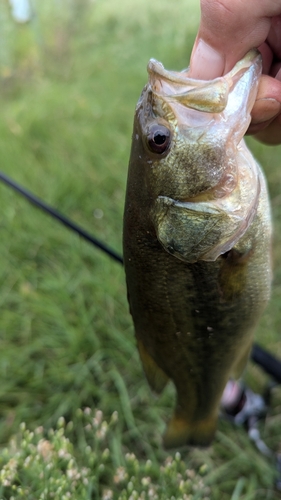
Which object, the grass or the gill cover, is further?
the grass

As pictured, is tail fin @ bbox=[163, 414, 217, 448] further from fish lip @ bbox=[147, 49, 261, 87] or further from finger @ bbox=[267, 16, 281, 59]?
finger @ bbox=[267, 16, 281, 59]

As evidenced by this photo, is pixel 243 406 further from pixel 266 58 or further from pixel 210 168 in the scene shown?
pixel 266 58

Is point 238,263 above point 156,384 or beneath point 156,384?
above

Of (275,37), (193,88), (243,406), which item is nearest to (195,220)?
(193,88)

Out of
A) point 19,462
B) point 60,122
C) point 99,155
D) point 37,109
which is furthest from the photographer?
point 37,109

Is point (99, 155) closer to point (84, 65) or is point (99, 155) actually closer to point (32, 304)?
point (32, 304)

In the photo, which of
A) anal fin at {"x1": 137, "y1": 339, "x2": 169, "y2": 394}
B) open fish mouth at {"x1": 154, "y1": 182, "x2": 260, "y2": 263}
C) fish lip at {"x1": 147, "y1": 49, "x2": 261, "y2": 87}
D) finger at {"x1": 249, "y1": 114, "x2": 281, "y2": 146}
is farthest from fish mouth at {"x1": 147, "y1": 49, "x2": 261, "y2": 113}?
anal fin at {"x1": 137, "y1": 339, "x2": 169, "y2": 394}

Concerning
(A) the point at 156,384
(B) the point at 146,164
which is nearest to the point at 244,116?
(B) the point at 146,164
